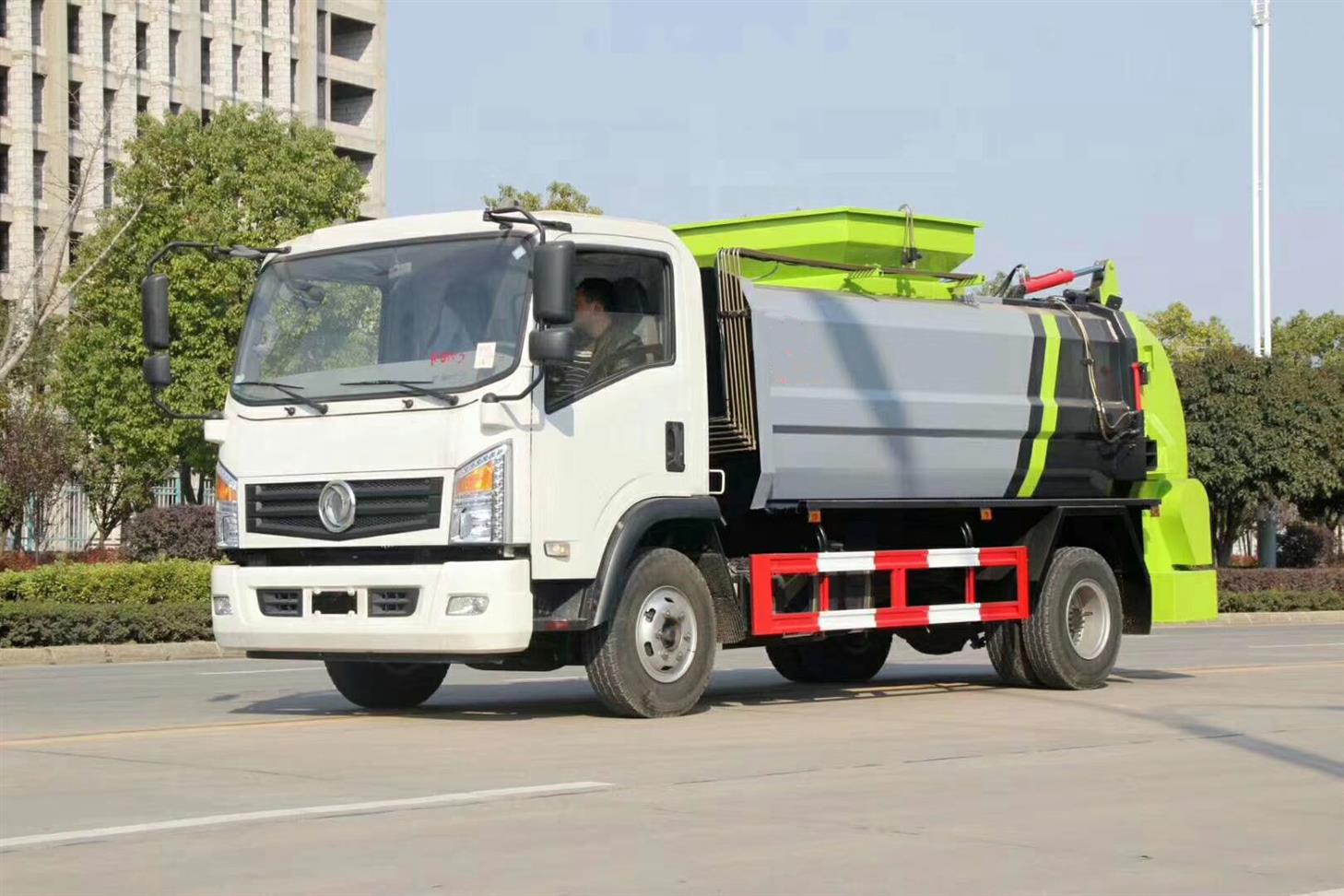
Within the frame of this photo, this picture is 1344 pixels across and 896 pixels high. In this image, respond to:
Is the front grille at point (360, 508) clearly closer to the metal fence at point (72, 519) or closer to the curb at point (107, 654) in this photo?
the curb at point (107, 654)

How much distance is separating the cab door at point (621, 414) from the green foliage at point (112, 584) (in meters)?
12.8

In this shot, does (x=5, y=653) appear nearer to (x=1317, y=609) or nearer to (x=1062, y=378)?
(x=1062, y=378)

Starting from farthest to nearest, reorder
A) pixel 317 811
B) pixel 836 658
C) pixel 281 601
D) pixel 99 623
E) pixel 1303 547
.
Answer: pixel 1303 547 < pixel 99 623 < pixel 836 658 < pixel 281 601 < pixel 317 811

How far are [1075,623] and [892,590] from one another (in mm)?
2123

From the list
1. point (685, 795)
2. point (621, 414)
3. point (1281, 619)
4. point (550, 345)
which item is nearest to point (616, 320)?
point (621, 414)

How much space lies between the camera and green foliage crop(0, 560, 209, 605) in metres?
23.1

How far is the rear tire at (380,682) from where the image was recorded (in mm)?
13086

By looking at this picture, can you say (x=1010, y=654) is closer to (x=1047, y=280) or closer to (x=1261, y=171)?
(x=1047, y=280)

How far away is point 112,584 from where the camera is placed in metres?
23.7

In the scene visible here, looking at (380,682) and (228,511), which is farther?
(380,682)

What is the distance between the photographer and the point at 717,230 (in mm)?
14562

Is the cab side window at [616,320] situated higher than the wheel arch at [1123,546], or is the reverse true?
the cab side window at [616,320]

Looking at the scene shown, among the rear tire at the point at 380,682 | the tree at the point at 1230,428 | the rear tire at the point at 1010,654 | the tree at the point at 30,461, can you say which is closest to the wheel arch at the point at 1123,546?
the rear tire at the point at 1010,654

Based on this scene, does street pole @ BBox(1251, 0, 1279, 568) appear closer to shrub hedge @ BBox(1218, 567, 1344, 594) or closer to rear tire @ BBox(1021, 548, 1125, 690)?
shrub hedge @ BBox(1218, 567, 1344, 594)
